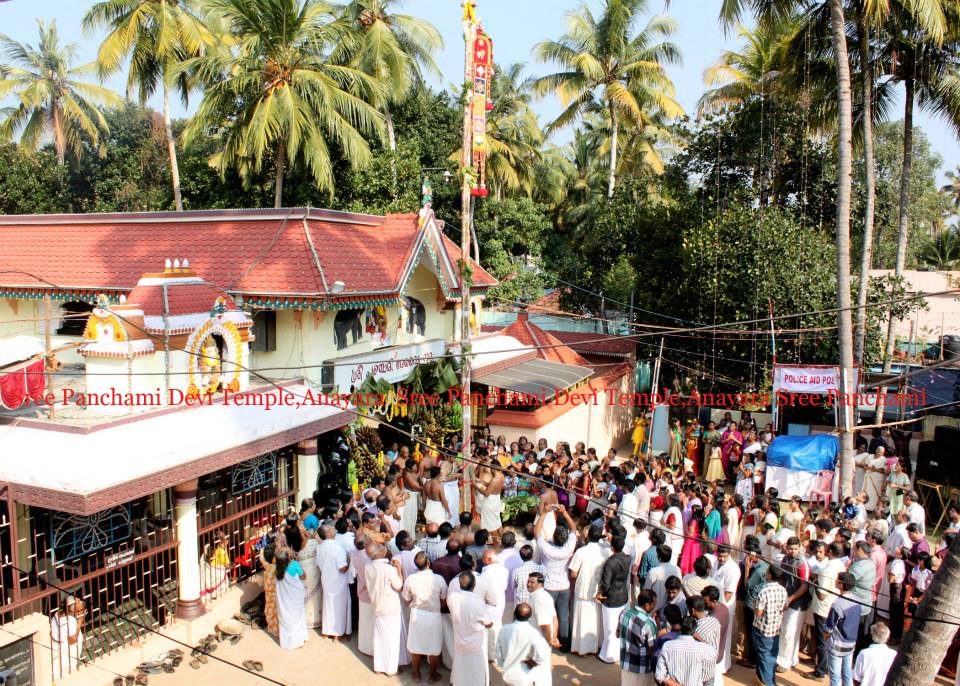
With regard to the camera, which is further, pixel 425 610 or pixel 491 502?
pixel 491 502

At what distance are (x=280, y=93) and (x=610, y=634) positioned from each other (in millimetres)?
18396

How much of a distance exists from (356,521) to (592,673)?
335cm

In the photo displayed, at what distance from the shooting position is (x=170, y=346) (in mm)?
10516

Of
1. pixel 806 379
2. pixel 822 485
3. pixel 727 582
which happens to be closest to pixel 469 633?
pixel 727 582

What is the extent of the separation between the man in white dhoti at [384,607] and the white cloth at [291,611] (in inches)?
39.3

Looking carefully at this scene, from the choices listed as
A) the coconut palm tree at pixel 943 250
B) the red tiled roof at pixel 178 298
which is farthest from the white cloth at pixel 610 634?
the coconut palm tree at pixel 943 250

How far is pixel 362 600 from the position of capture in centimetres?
905

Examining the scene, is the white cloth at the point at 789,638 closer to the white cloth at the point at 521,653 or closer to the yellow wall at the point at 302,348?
the white cloth at the point at 521,653

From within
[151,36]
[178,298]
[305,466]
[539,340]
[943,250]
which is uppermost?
[151,36]

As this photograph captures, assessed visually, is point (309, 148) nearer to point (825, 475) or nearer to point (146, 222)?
point (146, 222)

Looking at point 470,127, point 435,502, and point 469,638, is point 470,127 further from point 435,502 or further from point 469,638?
point 469,638

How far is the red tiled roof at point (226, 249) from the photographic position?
13.3m

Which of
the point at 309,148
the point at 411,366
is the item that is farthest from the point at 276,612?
the point at 309,148

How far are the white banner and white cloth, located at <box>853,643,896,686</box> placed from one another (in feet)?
25.5
